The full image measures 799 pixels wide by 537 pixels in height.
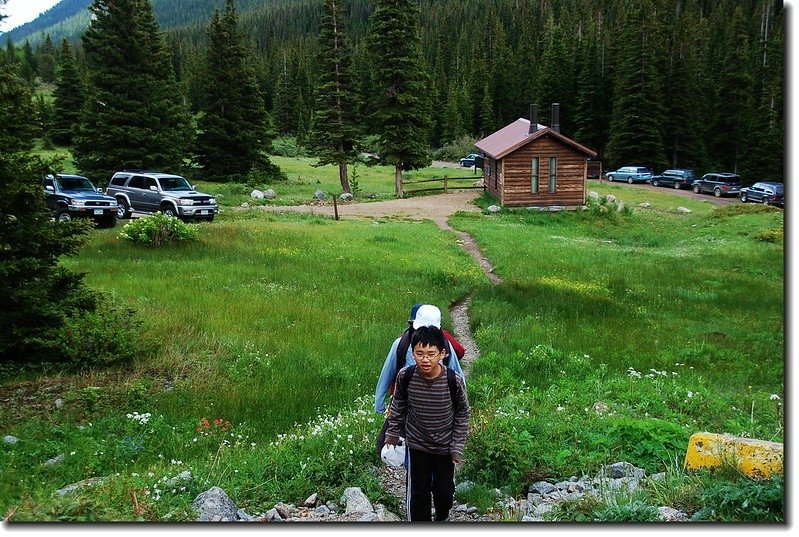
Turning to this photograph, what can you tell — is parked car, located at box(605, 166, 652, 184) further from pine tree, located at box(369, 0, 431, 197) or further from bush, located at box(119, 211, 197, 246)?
bush, located at box(119, 211, 197, 246)

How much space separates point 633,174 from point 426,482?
48.6 metres

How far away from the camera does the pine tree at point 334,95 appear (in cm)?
4147

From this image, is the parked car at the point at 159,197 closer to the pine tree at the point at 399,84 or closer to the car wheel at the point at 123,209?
the car wheel at the point at 123,209

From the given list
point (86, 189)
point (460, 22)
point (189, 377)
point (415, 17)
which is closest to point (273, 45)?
point (460, 22)

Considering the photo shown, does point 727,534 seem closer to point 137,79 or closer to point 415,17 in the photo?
point 137,79

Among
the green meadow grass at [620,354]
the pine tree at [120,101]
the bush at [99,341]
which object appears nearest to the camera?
the green meadow grass at [620,354]

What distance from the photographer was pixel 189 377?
8.98 meters

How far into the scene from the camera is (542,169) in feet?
117

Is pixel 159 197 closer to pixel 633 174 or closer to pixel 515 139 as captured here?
pixel 515 139

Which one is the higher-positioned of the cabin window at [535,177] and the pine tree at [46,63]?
the pine tree at [46,63]

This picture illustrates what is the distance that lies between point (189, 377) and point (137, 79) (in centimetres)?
3122

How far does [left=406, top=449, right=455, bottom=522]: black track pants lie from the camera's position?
4551mm

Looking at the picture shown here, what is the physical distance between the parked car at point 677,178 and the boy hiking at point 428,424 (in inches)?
1772

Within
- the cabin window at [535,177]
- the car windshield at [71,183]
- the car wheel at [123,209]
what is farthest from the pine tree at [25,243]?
the cabin window at [535,177]
